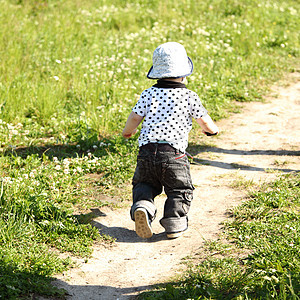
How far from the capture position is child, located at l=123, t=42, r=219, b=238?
12.5 feet

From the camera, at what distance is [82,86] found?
7.34 m

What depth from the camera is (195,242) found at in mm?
3982

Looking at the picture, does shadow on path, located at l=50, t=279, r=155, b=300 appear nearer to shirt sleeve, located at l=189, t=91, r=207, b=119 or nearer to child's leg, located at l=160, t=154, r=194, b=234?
child's leg, located at l=160, t=154, r=194, b=234

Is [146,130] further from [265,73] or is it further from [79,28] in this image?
[79,28]

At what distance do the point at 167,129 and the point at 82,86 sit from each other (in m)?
→ 3.79

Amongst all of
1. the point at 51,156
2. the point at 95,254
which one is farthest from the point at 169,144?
the point at 51,156

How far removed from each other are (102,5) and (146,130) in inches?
355

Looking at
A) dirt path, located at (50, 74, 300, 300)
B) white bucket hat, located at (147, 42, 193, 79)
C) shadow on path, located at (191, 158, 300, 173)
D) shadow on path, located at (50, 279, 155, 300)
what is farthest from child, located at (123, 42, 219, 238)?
shadow on path, located at (191, 158, 300, 173)

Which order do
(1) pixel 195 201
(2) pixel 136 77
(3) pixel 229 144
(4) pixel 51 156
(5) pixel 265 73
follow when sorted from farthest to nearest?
(5) pixel 265 73 < (2) pixel 136 77 < (3) pixel 229 144 < (4) pixel 51 156 < (1) pixel 195 201

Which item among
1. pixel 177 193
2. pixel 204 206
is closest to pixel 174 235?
pixel 177 193

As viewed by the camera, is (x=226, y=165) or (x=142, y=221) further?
(x=226, y=165)

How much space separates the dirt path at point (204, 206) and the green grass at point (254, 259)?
216mm

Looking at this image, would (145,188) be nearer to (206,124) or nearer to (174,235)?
(174,235)

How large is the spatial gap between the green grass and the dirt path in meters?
0.22
